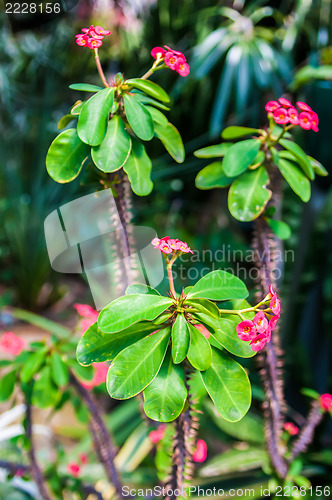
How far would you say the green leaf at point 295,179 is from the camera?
642 millimetres

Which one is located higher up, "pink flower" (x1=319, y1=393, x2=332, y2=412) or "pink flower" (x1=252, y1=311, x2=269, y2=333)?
"pink flower" (x1=252, y1=311, x2=269, y2=333)


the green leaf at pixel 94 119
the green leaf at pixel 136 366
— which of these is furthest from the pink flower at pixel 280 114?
the green leaf at pixel 136 366

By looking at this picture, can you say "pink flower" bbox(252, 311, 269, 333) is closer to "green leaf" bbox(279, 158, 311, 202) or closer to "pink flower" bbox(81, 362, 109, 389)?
"green leaf" bbox(279, 158, 311, 202)

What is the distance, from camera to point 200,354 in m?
0.49

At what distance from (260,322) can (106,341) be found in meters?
0.19

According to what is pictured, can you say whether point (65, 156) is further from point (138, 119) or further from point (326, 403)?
point (326, 403)

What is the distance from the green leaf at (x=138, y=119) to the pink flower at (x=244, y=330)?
27 centimetres

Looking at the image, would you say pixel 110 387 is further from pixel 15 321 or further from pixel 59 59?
pixel 59 59

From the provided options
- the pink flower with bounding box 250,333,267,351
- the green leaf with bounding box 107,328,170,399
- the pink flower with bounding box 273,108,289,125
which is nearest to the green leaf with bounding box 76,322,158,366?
the green leaf with bounding box 107,328,170,399

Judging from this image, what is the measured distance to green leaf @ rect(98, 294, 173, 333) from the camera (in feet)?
1.56

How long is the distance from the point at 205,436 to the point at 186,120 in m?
1.81

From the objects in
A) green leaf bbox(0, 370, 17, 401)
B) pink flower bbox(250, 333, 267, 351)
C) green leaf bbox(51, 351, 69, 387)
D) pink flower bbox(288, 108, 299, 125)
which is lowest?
green leaf bbox(0, 370, 17, 401)

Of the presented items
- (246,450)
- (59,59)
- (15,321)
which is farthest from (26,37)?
(246,450)

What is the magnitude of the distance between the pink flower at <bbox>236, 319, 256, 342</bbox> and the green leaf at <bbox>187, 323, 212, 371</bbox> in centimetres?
4
